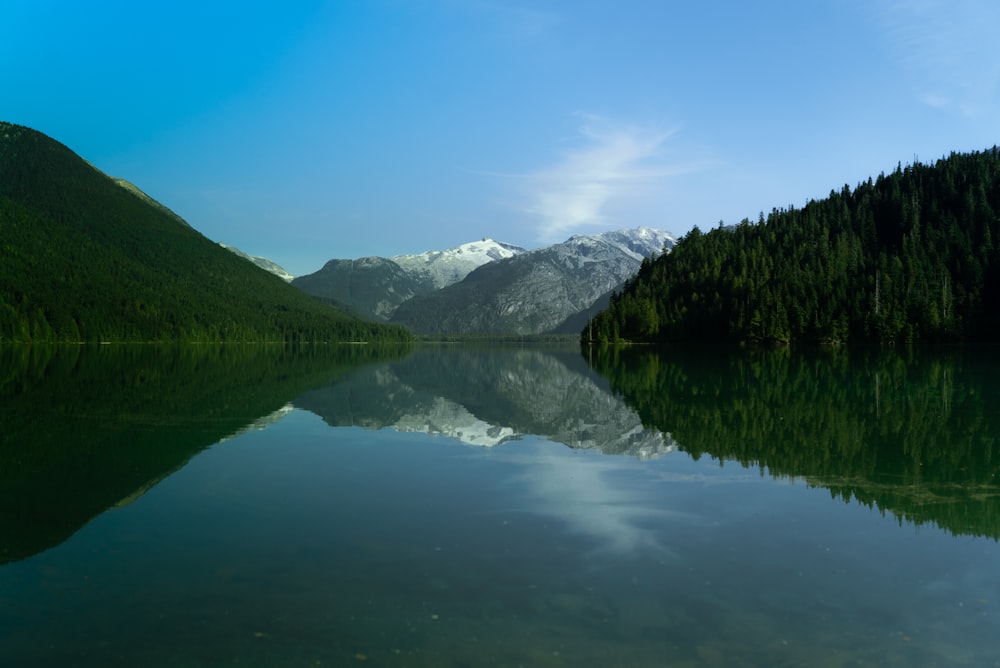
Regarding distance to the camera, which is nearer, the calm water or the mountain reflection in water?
the calm water

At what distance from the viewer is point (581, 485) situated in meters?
19.1

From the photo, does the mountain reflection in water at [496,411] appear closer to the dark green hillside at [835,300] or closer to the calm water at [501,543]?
the calm water at [501,543]

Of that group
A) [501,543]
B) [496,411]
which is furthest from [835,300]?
[501,543]

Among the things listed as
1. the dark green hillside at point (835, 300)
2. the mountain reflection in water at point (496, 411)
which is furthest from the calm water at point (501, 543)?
the dark green hillside at point (835, 300)

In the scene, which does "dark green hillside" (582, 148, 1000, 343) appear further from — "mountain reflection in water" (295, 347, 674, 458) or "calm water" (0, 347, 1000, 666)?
"calm water" (0, 347, 1000, 666)

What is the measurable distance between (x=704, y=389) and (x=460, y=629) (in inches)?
1525

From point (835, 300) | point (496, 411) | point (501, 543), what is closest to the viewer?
point (501, 543)

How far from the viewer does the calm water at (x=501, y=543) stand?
931cm

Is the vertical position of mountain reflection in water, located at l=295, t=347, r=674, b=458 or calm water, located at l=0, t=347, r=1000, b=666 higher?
mountain reflection in water, located at l=295, t=347, r=674, b=458

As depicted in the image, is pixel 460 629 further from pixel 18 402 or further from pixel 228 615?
pixel 18 402

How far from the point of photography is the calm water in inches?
367

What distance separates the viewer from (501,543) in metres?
13.5

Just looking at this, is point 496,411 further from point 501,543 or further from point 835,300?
point 835,300

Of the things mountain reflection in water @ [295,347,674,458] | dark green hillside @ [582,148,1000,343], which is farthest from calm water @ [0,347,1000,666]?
dark green hillside @ [582,148,1000,343]
